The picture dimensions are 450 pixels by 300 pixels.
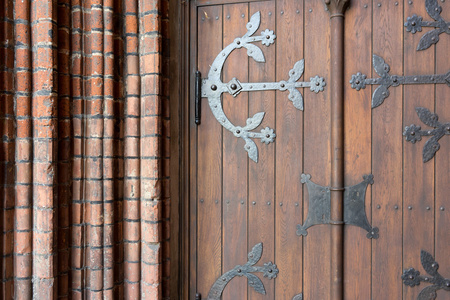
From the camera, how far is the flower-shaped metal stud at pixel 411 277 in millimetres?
1666

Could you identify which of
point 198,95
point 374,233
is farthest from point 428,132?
point 198,95

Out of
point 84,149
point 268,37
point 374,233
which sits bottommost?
point 374,233

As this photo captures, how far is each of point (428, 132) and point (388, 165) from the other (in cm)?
23

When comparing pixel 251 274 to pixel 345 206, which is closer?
pixel 345 206

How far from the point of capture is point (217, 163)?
1896 millimetres

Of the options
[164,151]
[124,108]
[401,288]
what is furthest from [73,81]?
[401,288]

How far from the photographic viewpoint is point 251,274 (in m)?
1.84

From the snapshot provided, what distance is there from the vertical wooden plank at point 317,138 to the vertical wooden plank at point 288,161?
0.11 feet

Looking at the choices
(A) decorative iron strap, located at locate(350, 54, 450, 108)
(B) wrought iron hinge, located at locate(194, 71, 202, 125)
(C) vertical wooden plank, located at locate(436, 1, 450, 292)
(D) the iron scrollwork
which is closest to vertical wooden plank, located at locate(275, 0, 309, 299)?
(A) decorative iron strap, located at locate(350, 54, 450, 108)

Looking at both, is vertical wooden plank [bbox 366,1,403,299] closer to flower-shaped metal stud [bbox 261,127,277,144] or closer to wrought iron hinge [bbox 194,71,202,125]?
flower-shaped metal stud [bbox 261,127,277,144]

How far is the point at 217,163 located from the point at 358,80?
81 cm

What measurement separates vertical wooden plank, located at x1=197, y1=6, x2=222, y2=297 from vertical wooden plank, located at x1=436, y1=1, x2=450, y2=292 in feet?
3.37

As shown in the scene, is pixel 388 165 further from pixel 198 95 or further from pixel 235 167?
pixel 198 95

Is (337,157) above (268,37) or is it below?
below
